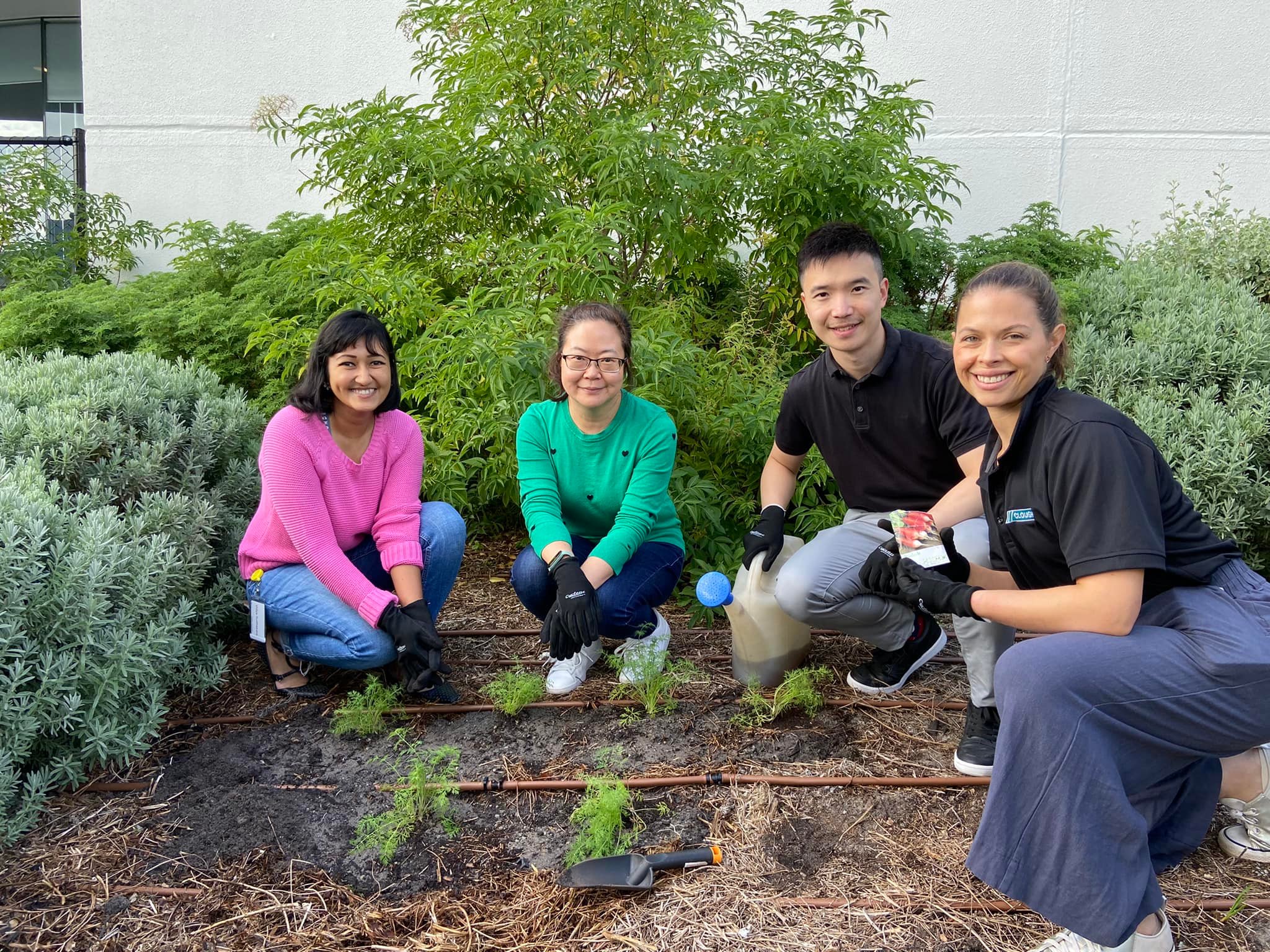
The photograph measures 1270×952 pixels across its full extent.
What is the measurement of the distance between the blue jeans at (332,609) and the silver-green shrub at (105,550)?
261 mm

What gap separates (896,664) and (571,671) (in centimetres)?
108

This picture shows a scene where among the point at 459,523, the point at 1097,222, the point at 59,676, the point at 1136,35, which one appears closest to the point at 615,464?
the point at 459,523

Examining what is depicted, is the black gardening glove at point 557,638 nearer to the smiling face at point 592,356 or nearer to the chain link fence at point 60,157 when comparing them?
the smiling face at point 592,356

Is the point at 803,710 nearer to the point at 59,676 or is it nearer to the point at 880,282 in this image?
the point at 880,282

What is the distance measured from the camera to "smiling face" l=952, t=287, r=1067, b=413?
1949 millimetres

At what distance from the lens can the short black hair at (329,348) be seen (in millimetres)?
2824

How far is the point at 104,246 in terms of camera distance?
6.84 metres

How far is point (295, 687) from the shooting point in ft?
9.98

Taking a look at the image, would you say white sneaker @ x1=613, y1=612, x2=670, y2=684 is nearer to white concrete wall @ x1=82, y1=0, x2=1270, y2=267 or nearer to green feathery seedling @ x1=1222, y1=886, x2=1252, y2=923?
green feathery seedling @ x1=1222, y1=886, x2=1252, y2=923

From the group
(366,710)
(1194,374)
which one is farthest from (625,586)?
(1194,374)

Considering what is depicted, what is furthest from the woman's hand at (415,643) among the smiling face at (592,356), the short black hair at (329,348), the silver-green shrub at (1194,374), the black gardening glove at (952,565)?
the silver-green shrub at (1194,374)

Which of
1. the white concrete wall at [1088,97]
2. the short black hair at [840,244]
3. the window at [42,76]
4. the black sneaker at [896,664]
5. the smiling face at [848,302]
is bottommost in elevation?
the black sneaker at [896,664]

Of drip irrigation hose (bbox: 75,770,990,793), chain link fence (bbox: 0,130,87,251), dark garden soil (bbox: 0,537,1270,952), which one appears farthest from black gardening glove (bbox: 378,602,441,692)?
chain link fence (bbox: 0,130,87,251)

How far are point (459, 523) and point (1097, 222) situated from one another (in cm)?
522
